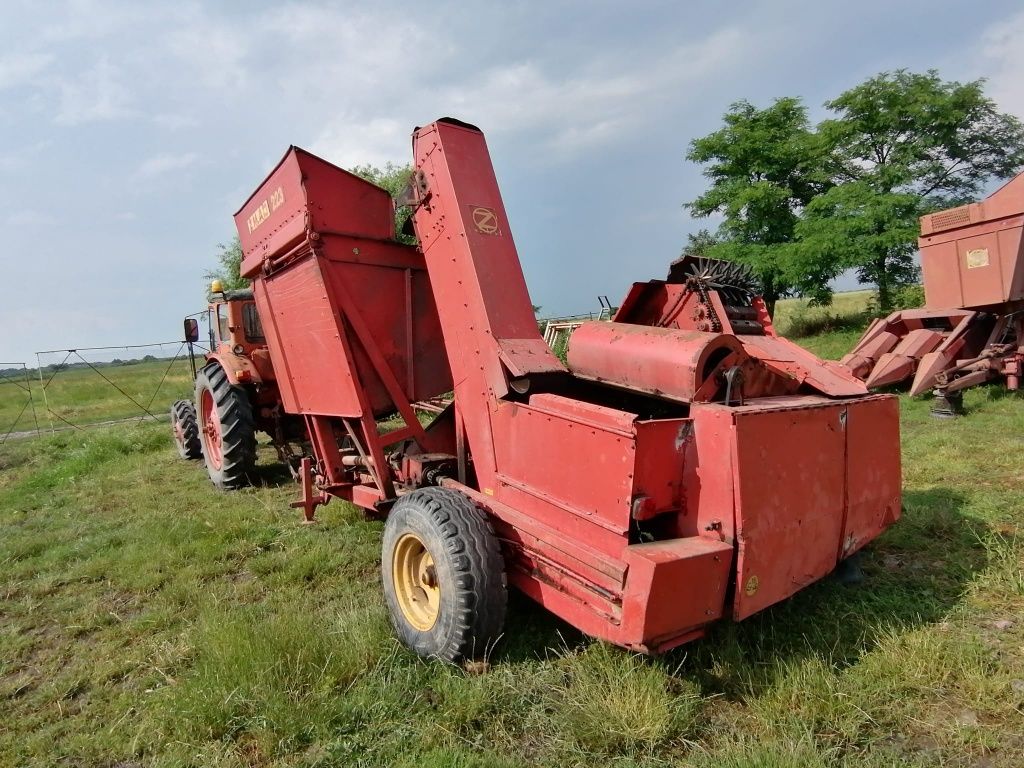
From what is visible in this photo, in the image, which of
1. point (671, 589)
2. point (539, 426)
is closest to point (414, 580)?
point (539, 426)

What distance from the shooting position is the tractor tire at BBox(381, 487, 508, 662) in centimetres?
276

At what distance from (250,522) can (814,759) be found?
4821 mm

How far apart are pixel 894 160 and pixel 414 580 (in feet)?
70.4

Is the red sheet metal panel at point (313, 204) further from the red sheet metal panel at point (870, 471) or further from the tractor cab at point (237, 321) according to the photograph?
the red sheet metal panel at point (870, 471)

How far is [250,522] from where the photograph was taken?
217 inches

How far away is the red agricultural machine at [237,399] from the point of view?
6.94 m

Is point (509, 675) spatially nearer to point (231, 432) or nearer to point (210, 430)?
point (231, 432)

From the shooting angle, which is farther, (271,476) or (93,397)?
(93,397)

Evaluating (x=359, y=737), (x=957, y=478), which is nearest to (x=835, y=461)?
(x=359, y=737)

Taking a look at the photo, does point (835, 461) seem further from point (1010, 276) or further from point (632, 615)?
point (1010, 276)

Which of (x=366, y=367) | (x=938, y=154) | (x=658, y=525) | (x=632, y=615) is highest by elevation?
(x=938, y=154)

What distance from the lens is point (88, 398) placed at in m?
23.5

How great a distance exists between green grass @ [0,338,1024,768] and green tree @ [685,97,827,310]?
54.2 ft

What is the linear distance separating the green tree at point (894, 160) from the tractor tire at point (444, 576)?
17491 mm
